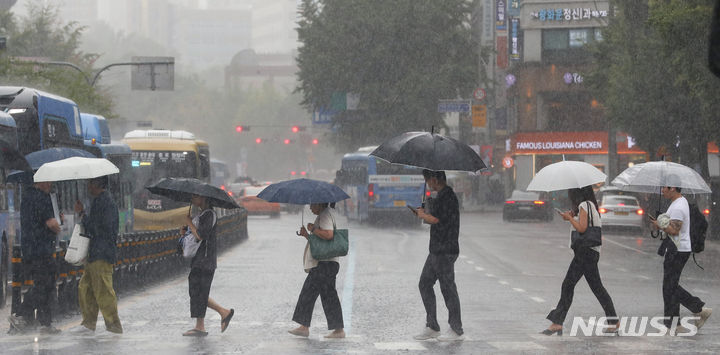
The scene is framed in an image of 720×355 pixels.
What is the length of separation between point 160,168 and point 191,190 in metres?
25.5

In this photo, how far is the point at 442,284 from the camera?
1249 cm

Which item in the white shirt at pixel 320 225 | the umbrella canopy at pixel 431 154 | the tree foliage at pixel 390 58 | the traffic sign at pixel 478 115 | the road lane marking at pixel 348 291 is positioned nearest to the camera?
the umbrella canopy at pixel 431 154

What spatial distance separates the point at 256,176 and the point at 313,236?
437 feet

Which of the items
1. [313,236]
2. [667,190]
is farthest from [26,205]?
[667,190]

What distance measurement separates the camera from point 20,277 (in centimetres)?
1427

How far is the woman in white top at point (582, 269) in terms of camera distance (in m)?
12.8

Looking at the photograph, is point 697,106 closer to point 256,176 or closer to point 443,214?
point 443,214

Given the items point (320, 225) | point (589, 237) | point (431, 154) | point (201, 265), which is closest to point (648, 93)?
point (589, 237)

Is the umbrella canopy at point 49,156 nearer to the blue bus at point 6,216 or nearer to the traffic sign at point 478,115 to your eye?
the blue bus at point 6,216

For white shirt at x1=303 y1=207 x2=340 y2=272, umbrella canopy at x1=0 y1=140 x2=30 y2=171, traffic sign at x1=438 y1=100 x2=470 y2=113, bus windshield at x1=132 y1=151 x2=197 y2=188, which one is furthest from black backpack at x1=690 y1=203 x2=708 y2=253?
traffic sign at x1=438 y1=100 x2=470 y2=113

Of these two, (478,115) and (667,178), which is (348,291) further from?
(478,115)

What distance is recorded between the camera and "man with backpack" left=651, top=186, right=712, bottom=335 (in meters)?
13.2

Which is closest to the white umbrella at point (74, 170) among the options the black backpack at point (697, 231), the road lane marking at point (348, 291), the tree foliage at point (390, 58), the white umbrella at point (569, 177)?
the road lane marking at point (348, 291)

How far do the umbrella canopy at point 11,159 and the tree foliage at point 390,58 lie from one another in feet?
161
